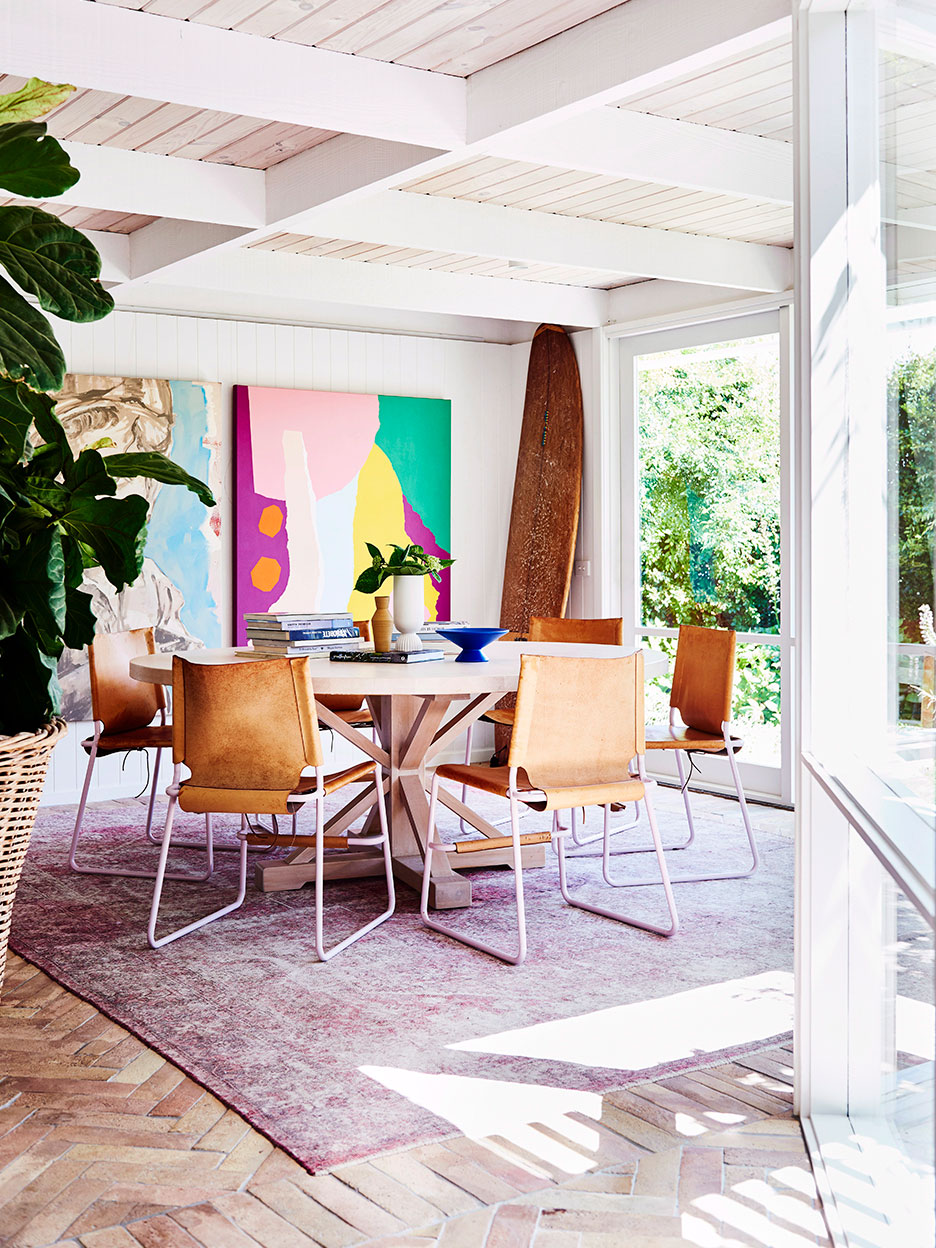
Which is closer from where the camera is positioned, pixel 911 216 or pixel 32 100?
pixel 911 216

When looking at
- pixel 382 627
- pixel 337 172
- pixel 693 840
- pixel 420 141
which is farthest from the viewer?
pixel 693 840

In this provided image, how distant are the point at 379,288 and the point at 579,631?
2.00 metres

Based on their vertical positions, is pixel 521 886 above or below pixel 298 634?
below

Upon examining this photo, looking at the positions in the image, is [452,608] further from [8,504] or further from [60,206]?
[8,504]

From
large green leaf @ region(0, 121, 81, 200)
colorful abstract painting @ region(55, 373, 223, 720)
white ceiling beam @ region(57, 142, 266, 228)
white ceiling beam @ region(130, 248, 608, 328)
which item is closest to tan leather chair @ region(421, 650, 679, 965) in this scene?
large green leaf @ region(0, 121, 81, 200)

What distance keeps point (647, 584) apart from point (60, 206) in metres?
3.56

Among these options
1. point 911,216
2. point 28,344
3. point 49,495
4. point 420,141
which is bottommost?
point 49,495

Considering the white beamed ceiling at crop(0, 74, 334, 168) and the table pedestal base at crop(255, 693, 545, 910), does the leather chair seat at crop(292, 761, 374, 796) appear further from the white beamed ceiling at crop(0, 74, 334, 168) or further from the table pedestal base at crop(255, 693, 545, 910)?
the white beamed ceiling at crop(0, 74, 334, 168)

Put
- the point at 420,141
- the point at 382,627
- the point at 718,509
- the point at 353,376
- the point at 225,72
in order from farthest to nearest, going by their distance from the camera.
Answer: the point at 353,376 < the point at 718,509 < the point at 382,627 < the point at 420,141 < the point at 225,72

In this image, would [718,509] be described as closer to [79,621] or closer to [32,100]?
[79,621]

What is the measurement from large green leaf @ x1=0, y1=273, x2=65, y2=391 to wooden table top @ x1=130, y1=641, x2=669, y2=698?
156cm

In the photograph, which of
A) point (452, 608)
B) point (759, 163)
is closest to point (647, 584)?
point (452, 608)

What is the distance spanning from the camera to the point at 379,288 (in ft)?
20.9

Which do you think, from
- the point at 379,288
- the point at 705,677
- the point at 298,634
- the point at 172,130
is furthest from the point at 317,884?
the point at 379,288
